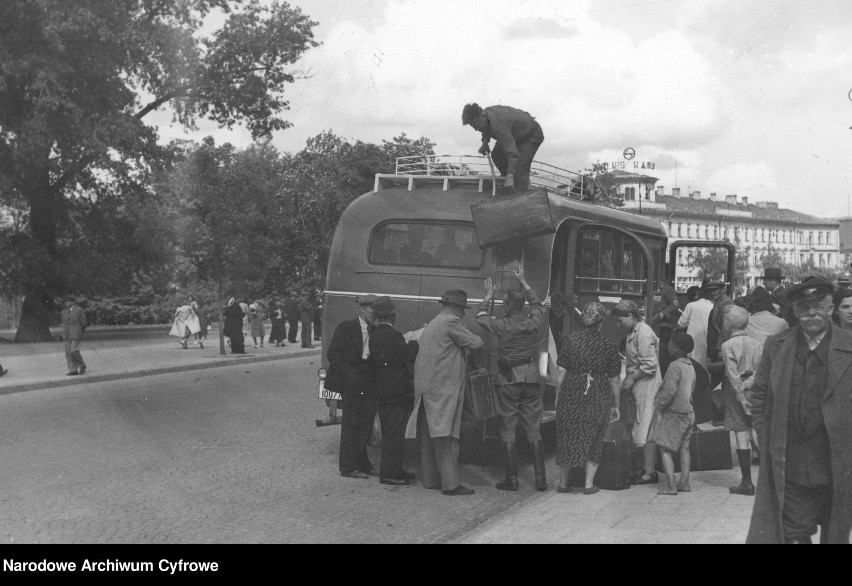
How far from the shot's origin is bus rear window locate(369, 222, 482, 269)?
36.7 feet

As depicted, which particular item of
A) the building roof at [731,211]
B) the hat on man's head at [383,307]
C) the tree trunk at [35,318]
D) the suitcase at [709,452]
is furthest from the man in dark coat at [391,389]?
the building roof at [731,211]

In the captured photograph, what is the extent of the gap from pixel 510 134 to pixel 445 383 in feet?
9.87

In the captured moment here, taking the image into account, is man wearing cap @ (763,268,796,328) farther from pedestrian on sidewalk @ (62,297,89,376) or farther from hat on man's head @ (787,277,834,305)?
pedestrian on sidewalk @ (62,297,89,376)

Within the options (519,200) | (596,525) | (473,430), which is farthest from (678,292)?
(596,525)

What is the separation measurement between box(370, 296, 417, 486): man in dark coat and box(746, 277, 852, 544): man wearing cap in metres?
4.69

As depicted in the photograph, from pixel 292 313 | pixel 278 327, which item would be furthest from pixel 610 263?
pixel 292 313

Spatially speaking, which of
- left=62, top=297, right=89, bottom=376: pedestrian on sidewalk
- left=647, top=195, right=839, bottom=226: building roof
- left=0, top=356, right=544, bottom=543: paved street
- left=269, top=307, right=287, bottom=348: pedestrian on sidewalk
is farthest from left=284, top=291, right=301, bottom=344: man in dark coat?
left=647, top=195, right=839, bottom=226: building roof

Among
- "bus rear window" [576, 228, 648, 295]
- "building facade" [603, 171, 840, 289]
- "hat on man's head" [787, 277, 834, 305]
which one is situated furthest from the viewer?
"building facade" [603, 171, 840, 289]

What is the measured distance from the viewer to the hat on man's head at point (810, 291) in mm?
5379

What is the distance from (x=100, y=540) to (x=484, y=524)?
105 inches

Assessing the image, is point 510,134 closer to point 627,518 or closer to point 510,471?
point 510,471

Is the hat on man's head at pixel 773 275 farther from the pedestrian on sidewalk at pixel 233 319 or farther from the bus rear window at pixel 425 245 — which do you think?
the pedestrian on sidewalk at pixel 233 319

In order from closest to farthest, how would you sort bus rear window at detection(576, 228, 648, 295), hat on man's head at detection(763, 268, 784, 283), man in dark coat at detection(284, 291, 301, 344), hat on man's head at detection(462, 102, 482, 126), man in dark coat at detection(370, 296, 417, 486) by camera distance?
man in dark coat at detection(370, 296, 417, 486) → hat on man's head at detection(462, 102, 482, 126) → bus rear window at detection(576, 228, 648, 295) → hat on man's head at detection(763, 268, 784, 283) → man in dark coat at detection(284, 291, 301, 344)

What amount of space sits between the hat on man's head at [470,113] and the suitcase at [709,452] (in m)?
3.93
